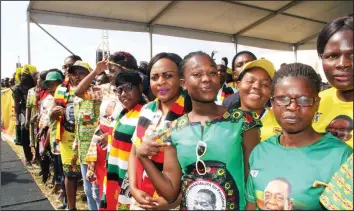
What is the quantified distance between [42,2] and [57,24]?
0.72m

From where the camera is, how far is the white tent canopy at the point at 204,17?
281 inches

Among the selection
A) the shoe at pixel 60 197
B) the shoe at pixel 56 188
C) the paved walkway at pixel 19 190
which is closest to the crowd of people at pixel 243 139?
the shoe at pixel 60 197

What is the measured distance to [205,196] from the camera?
1509 millimetres

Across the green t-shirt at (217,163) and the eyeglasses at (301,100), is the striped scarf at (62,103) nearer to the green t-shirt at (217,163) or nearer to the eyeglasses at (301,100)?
the green t-shirt at (217,163)

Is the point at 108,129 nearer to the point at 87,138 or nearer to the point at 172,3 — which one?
the point at 87,138

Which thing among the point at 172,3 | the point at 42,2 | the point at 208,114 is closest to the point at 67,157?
the point at 208,114

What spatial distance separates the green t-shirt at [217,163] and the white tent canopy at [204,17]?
19.9ft

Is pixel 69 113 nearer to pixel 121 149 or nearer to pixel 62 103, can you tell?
pixel 62 103

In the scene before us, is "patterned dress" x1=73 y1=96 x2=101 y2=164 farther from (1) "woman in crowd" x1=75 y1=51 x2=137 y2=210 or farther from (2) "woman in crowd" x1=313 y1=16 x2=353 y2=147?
(2) "woman in crowd" x1=313 y1=16 x2=353 y2=147

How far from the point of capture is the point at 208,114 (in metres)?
1.68

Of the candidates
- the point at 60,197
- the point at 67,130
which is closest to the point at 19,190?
the point at 60,197

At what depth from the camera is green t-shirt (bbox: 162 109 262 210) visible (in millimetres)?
1493

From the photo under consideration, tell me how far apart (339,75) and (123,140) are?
151 cm

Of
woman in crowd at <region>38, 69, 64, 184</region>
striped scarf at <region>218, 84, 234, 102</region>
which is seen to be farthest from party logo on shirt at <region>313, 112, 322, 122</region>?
woman in crowd at <region>38, 69, 64, 184</region>
